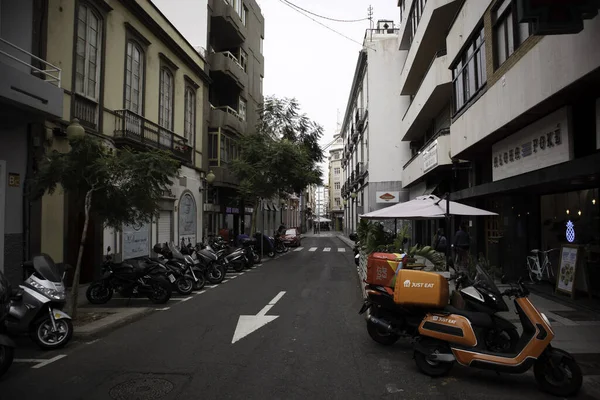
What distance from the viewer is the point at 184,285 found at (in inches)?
440

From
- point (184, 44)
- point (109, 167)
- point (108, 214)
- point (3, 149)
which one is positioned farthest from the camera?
point (184, 44)

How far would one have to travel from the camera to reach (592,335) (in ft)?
21.2

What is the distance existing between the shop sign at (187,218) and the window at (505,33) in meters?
14.3

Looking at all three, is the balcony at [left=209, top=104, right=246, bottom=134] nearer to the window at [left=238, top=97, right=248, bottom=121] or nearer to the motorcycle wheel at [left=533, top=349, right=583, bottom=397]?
the window at [left=238, top=97, right=248, bottom=121]

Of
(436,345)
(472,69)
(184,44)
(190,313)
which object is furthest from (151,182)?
(184,44)

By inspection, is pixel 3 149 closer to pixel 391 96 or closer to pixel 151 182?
pixel 151 182

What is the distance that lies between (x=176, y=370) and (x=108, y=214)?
14.0 feet

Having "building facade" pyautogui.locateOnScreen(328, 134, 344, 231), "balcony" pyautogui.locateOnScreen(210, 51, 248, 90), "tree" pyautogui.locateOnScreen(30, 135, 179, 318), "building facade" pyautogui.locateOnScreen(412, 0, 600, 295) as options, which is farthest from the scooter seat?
"building facade" pyautogui.locateOnScreen(328, 134, 344, 231)

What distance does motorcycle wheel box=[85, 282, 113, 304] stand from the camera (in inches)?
380

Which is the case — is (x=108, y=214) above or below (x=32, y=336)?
above

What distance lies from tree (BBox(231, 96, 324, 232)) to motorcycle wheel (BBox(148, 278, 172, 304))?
41.2ft

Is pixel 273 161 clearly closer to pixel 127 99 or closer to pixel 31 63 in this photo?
pixel 127 99

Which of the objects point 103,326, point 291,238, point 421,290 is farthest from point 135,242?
point 291,238

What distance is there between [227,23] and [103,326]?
21153mm
